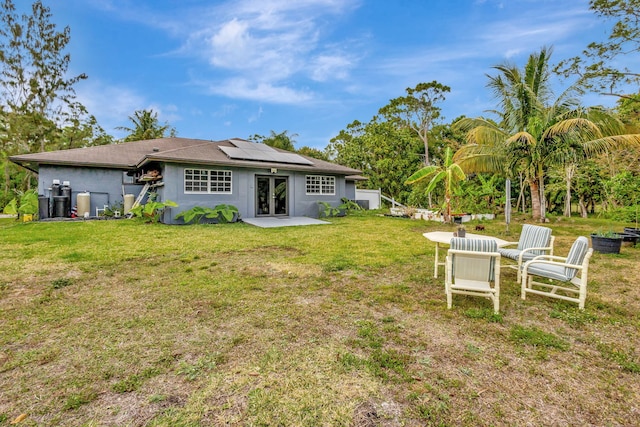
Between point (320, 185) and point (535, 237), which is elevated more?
point (320, 185)

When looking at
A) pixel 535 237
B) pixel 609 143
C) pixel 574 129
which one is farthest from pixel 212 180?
pixel 609 143

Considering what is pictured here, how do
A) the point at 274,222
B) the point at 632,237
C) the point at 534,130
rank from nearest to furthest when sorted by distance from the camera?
the point at 632,237, the point at 534,130, the point at 274,222

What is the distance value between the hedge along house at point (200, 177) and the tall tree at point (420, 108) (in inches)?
513

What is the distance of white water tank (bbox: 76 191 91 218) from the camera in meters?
13.3

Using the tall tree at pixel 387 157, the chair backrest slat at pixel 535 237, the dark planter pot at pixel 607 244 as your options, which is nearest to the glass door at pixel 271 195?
the tall tree at pixel 387 157

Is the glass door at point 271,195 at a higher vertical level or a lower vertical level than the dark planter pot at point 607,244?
higher

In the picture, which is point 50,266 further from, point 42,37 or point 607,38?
point 42,37

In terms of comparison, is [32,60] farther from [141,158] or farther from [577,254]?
[577,254]

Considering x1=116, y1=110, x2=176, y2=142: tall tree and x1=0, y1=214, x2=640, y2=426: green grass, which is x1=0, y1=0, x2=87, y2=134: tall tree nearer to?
x1=116, y1=110, x2=176, y2=142: tall tree

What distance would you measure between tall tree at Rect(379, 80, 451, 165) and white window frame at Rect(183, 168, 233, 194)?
17492 mm

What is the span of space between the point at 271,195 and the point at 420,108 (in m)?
18.0

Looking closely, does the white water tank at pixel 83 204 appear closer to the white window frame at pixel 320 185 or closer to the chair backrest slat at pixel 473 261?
the white window frame at pixel 320 185

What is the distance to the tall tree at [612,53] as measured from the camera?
1027 centimetres

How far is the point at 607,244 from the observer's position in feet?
22.8
